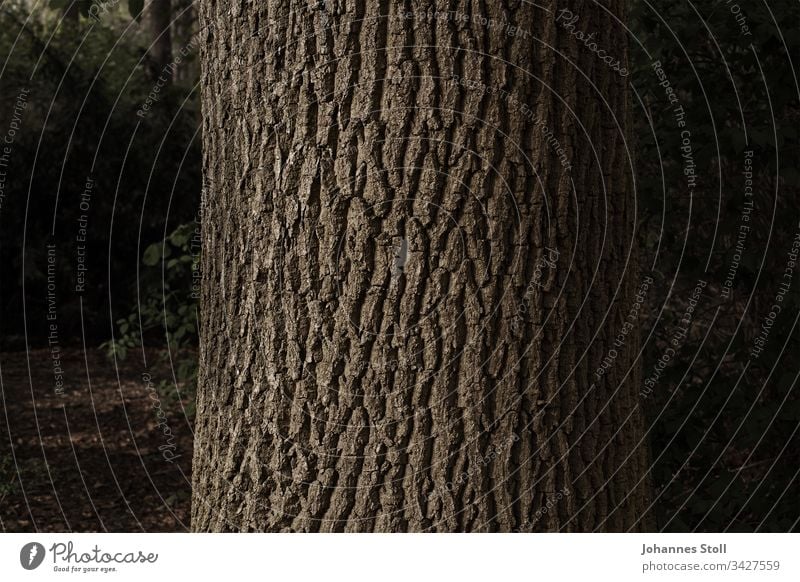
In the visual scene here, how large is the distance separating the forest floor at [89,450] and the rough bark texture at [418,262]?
9.38ft

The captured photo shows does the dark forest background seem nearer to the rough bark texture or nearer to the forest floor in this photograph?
the forest floor

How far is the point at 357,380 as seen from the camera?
219cm

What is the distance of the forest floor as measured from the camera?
16.5ft

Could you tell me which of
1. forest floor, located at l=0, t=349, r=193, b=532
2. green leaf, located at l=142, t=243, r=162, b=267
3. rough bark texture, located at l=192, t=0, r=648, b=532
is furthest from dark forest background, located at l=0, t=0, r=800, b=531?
rough bark texture, located at l=192, t=0, r=648, b=532

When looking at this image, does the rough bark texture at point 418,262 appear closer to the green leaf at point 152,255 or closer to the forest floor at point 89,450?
the green leaf at point 152,255

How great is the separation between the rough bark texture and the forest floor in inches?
113

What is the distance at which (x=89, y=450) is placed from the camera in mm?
5891

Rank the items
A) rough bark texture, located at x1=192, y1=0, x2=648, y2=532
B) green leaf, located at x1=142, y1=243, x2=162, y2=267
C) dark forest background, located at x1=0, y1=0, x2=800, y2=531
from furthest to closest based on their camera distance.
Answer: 1. green leaf, located at x1=142, y1=243, x2=162, y2=267
2. dark forest background, located at x1=0, y1=0, x2=800, y2=531
3. rough bark texture, located at x1=192, y1=0, x2=648, y2=532

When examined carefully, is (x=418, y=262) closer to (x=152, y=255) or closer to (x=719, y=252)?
(x=719, y=252)

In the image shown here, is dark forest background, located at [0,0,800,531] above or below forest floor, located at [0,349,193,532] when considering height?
above

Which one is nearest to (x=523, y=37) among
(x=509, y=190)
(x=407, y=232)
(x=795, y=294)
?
→ (x=509, y=190)

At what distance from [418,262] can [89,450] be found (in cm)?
438

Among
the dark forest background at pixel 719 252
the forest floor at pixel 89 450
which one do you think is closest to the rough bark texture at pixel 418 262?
the dark forest background at pixel 719 252

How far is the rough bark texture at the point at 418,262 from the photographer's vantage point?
2.14 metres
